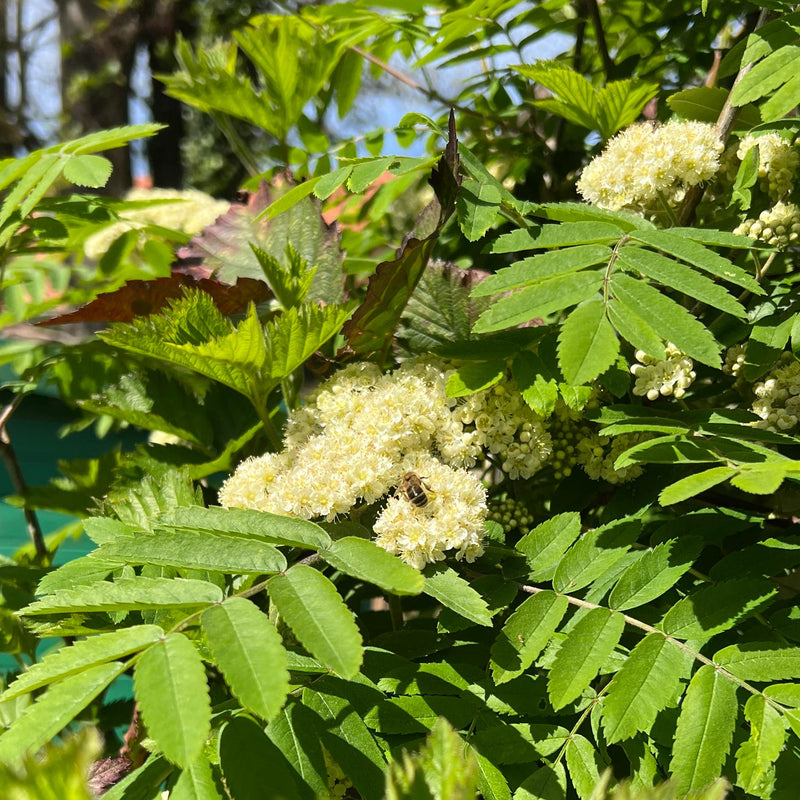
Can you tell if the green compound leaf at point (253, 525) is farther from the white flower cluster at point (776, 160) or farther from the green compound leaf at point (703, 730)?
the white flower cluster at point (776, 160)

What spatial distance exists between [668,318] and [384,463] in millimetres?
279

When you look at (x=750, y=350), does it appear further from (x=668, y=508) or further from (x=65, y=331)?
(x=65, y=331)

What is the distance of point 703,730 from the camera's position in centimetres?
57

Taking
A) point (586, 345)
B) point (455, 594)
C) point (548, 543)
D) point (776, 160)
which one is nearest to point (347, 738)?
point (455, 594)

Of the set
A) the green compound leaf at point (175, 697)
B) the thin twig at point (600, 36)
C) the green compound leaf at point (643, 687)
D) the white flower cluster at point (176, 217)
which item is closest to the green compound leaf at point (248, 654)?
the green compound leaf at point (175, 697)

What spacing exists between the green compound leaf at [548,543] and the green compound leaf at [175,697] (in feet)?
1.12

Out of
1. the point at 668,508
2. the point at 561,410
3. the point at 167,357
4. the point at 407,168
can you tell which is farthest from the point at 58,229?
the point at 668,508

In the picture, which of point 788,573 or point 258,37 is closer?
point 788,573

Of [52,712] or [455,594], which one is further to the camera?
[455,594]

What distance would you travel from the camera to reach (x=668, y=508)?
33.4 inches

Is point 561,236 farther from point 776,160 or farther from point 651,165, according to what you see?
point 776,160

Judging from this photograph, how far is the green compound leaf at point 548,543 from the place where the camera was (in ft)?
2.36

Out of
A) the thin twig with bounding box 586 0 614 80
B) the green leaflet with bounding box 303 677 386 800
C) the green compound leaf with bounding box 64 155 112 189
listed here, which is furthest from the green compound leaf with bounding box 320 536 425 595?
the thin twig with bounding box 586 0 614 80

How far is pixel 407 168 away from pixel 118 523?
18.5 inches
